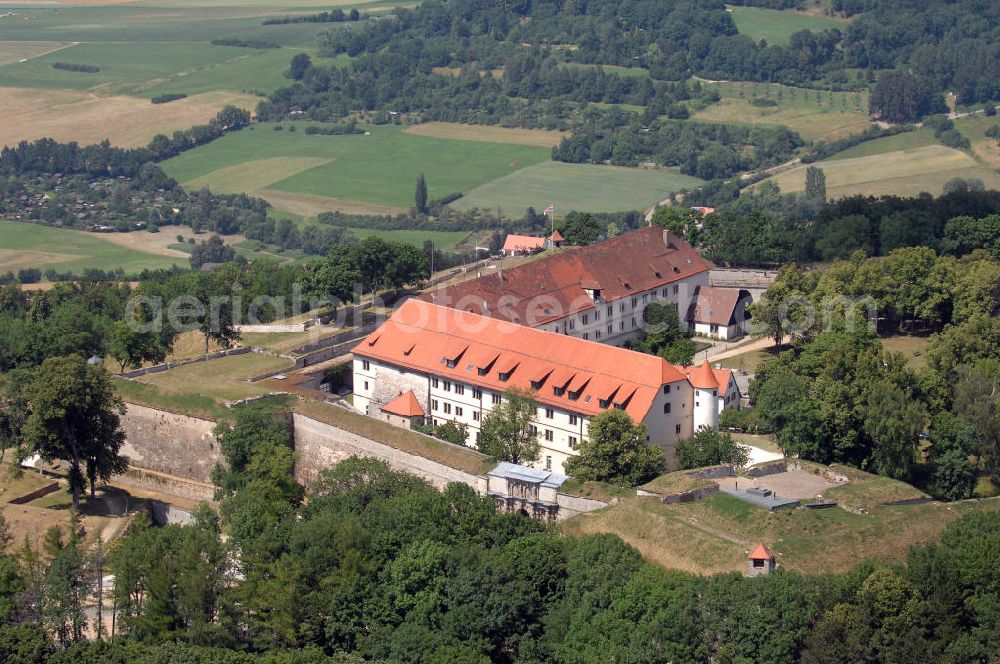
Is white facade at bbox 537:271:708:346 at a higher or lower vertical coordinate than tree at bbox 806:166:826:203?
higher

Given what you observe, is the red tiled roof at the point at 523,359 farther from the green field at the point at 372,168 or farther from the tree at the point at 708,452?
the green field at the point at 372,168

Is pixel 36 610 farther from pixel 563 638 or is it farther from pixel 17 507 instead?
pixel 563 638

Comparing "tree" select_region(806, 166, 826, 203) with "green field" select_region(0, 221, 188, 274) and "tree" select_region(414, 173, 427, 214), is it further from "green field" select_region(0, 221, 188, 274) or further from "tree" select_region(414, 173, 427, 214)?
"green field" select_region(0, 221, 188, 274)

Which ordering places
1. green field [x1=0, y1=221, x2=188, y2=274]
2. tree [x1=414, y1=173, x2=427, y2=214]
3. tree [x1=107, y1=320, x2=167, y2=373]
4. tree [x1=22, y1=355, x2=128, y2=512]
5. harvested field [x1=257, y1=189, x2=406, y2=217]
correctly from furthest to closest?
harvested field [x1=257, y1=189, x2=406, y2=217] → tree [x1=414, y1=173, x2=427, y2=214] → green field [x1=0, y1=221, x2=188, y2=274] → tree [x1=107, y1=320, x2=167, y2=373] → tree [x1=22, y1=355, x2=128, y2=512]

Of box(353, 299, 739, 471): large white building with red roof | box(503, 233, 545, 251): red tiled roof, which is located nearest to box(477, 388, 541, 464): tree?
box(353, 299, 739, 471): large white building with red roof

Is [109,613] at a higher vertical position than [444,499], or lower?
lower

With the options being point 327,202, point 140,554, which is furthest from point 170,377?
point 327,202
